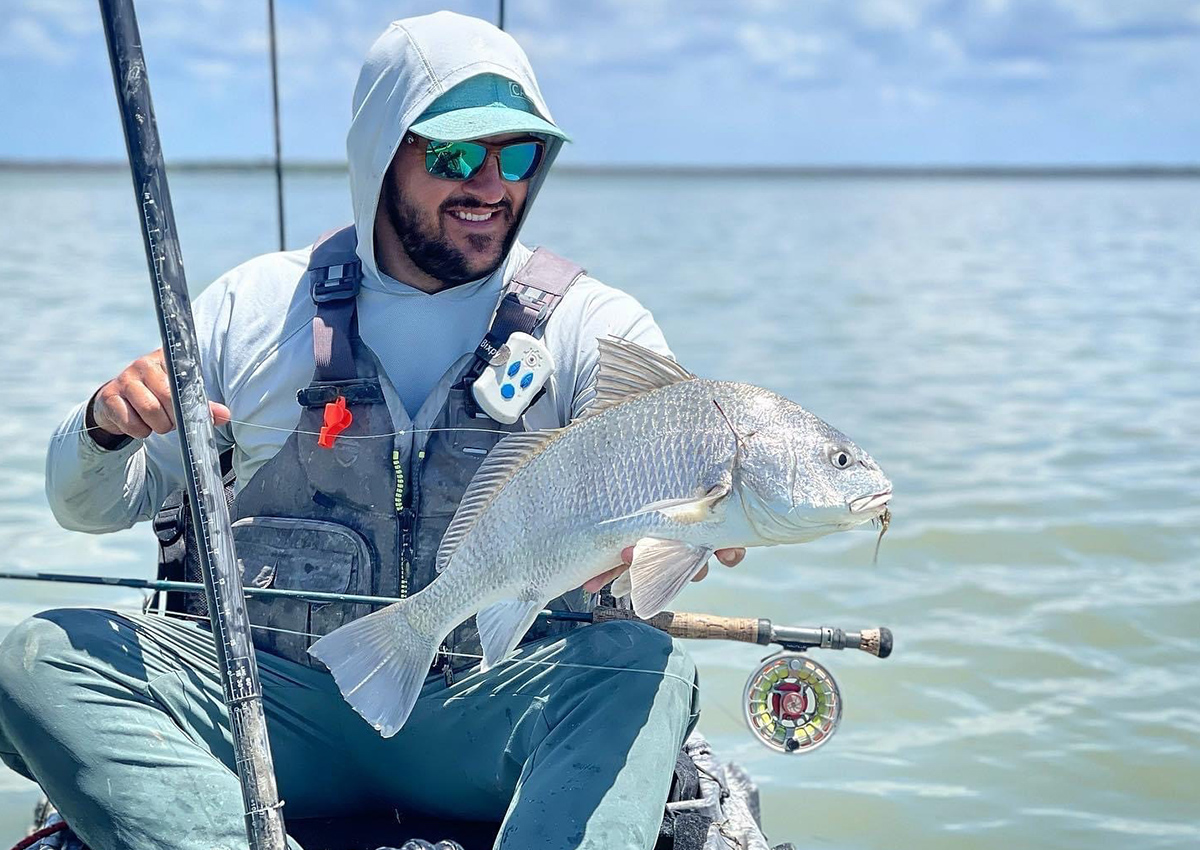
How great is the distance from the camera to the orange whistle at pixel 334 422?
9.88 ft

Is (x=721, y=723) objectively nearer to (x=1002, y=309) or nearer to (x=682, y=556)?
(x=682, y=556)

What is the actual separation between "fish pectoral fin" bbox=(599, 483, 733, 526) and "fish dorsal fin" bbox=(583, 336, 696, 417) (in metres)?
0.30

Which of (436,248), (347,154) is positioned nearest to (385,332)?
(436,248)

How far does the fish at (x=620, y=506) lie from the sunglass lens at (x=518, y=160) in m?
0.67

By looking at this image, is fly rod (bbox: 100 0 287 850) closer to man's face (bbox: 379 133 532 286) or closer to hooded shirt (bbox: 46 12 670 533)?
hooded shirt (bbox: 46 12 670 533)

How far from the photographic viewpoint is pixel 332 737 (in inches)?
119

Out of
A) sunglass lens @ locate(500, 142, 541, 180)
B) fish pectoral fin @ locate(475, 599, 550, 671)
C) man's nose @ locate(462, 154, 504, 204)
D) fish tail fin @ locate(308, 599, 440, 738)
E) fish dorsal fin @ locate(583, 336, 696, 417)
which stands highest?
sunglass lens @ locate(500, 142, 541, 180)

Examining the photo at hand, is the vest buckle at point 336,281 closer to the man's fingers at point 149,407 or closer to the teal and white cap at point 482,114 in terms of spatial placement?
the teal and white cap at point 482,114

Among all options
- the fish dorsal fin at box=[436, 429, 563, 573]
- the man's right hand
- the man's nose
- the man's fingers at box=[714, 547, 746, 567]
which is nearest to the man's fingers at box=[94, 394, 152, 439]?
the man's right hand

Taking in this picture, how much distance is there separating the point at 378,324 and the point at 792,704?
4.47 ft

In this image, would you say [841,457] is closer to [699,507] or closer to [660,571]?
[699,507]

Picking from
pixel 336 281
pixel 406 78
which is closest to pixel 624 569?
pixel 336 281

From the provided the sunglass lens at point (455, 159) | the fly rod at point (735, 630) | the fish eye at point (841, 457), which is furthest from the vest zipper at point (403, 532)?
the fish eye at point (841, 457)

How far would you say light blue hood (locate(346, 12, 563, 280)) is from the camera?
317 cm
